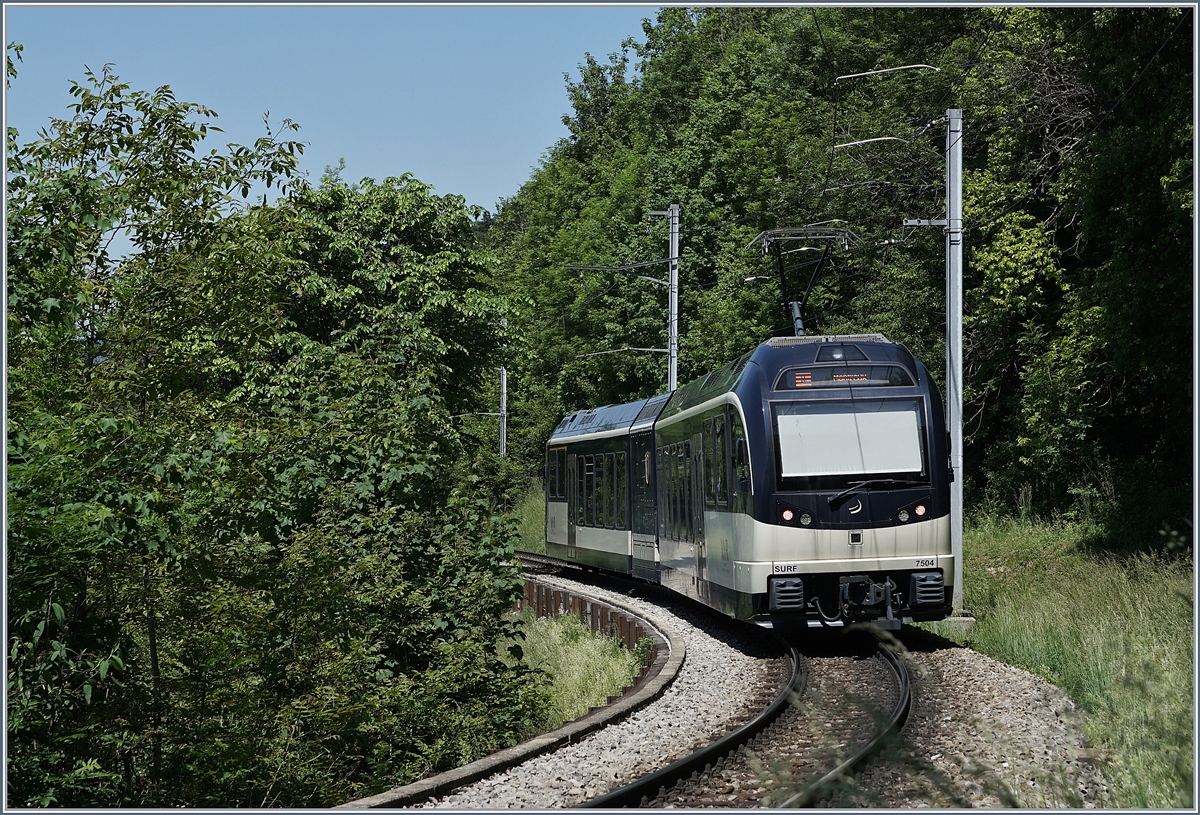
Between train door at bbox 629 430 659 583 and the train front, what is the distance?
5.74 meters

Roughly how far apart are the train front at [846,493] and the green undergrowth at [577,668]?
1.92 m

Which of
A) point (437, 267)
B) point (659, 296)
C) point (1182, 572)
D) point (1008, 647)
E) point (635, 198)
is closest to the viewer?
point (1008, 647)

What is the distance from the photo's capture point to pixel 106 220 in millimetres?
8773

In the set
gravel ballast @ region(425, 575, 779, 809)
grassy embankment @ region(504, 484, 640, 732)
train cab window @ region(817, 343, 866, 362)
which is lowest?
grassy embankment @ region(504, 484, 640, 732)

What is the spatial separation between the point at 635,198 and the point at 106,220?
4533 centimetres

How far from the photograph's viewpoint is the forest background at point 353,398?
8.80 metres

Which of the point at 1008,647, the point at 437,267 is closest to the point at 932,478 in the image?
the point at 1008,647

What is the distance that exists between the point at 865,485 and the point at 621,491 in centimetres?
879

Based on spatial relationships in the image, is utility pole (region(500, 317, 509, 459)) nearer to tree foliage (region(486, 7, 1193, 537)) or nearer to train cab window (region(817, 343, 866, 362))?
tree foliage (region(486, 7, 1193, 537))

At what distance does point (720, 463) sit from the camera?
14.2m

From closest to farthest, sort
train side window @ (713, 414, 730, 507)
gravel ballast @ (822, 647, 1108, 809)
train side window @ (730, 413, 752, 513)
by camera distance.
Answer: gravel ballast @ (822, 647, 1108, 809) → train side window @ (730, 413, 752, 513) → train side window @ (713, 414, 730, 507)

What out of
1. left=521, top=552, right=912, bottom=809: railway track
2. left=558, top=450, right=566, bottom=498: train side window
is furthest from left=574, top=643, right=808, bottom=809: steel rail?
left=558, top=450, right=566, bottom=498: train side window

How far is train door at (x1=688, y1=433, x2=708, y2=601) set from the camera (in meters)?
15.2

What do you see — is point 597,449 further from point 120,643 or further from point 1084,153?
point 120,643
